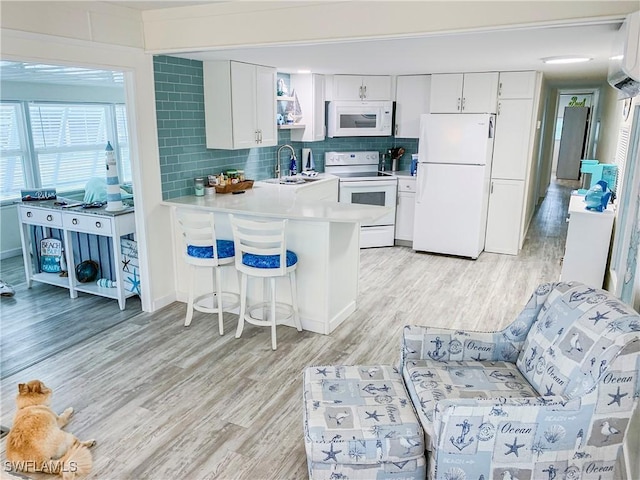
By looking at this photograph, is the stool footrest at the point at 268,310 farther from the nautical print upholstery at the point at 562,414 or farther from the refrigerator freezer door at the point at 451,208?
the refrigerator freezer door at the point at 451,208

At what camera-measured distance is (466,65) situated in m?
4.81

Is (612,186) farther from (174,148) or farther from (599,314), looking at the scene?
(174,148)

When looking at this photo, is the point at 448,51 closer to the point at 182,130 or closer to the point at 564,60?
the point at 564,60

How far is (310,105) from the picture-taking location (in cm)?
601

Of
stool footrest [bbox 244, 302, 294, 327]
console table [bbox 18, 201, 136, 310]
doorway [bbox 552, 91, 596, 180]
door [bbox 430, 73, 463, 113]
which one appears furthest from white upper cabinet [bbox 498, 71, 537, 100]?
doorway [bbox 552, 91, 596, 180]

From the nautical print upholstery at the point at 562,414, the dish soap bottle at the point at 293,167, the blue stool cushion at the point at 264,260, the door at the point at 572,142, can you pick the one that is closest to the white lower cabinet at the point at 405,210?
the dish soap bottle at the point at 293,167

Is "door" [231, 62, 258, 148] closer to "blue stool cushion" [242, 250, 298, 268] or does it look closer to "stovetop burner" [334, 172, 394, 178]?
"blue stool cushion" [242, 250, 298, 268]

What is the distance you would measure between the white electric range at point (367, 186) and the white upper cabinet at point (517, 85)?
1.60 meters

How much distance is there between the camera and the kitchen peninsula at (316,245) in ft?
12.0

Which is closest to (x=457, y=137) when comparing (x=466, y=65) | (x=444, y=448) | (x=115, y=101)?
(x=466, y=65)

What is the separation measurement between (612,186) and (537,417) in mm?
3542

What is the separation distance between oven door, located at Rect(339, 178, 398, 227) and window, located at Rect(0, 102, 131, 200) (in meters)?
2.63

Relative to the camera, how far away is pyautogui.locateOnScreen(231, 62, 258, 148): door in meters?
4.57

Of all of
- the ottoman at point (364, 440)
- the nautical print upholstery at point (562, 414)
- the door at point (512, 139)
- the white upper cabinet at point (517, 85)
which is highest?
the white upper cabinet at point (517, 85)
